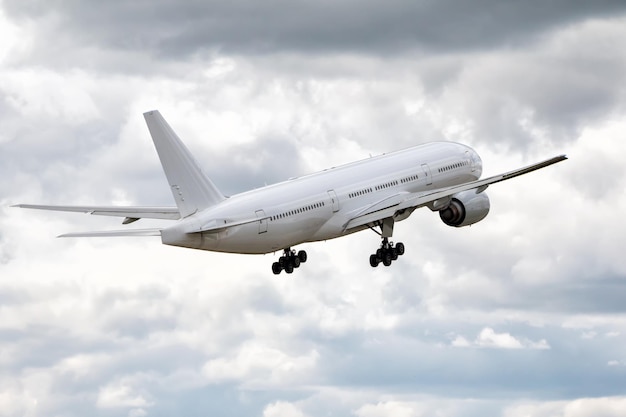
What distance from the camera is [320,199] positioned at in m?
83.5

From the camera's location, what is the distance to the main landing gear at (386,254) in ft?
291

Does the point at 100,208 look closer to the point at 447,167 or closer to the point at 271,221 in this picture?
the point at 271,221

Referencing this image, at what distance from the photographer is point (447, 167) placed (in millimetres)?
93875

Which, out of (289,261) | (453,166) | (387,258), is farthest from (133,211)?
(453,166)

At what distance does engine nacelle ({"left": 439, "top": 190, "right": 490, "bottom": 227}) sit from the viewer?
91.1 m

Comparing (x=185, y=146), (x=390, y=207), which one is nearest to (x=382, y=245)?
(x=390, y=207)

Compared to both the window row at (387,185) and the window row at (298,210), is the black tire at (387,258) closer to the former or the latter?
the window row at (387,185)

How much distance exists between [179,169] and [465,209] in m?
21.8

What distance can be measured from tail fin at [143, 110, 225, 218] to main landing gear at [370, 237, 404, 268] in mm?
14632

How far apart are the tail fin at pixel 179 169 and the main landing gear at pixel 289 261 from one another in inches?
387

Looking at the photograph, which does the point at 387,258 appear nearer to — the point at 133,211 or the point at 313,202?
the point at 313,202

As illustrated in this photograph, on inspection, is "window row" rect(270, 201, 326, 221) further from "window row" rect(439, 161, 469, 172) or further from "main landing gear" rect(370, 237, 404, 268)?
"window row" rect(439, 161, 469, 172)

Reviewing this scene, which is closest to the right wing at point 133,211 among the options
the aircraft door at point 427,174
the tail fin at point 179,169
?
the tail fin at point 179,169

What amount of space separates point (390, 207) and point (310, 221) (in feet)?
20.8
